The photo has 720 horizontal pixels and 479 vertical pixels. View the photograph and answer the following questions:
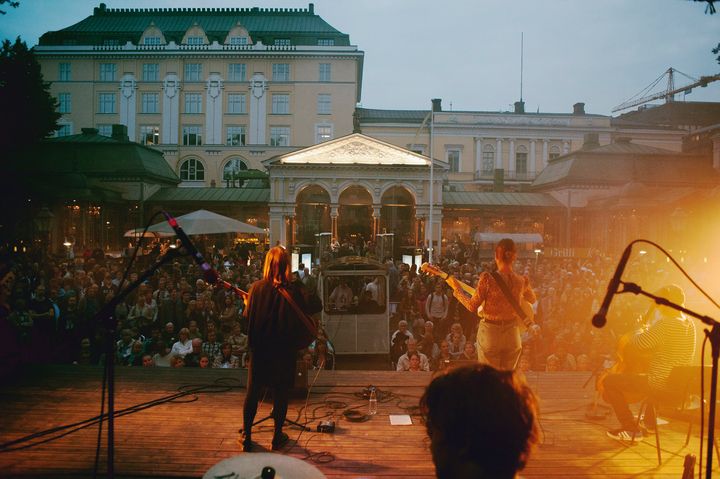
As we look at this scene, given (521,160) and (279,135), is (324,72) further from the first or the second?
(521,160)

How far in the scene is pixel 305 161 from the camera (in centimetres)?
3394

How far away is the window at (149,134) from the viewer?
156ft

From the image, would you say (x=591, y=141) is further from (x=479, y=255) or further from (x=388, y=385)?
(x=388, y=385)

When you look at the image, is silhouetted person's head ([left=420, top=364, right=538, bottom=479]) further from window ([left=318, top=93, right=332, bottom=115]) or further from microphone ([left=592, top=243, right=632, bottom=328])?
window ([left=318, top=93, right=332, bottom=115])

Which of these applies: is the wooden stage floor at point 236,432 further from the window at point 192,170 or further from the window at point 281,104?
the window at point 281,104

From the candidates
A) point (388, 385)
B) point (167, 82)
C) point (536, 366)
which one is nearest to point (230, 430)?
point (388, 385)

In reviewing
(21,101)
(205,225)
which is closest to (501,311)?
(205,225)

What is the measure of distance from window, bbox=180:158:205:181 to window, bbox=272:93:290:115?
9528 mm

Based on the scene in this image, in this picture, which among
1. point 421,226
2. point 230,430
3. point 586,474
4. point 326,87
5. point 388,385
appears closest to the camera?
point 586,474

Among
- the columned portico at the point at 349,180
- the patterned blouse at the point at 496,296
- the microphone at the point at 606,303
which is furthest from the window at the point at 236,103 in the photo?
the microphone at the point at 606,303

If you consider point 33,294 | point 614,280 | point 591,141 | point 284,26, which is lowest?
point 33,294

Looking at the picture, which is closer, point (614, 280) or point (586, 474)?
point (614, 280)

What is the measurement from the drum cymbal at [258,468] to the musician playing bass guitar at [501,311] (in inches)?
119

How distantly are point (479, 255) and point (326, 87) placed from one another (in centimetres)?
2687
